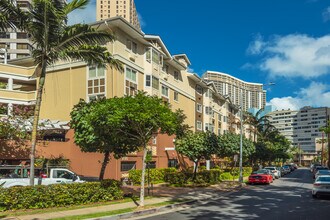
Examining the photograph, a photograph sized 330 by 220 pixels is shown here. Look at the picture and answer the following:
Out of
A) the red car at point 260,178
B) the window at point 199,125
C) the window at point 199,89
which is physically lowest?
the red car at point 260,178

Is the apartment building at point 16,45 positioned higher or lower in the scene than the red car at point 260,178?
higher

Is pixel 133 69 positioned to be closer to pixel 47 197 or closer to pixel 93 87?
pixel 93 87

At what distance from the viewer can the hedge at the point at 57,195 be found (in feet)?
47.4

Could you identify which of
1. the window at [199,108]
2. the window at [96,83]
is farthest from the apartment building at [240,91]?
the window at [96,83]

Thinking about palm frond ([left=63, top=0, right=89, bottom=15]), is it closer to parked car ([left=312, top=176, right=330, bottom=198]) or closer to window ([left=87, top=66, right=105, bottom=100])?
window ([left=87, top=66, right=105, bottom=100])

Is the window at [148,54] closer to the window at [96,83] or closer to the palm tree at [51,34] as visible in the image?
the window at [96,83]

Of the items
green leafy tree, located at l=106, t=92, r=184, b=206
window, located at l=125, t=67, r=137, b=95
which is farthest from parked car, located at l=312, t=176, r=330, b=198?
window, located at l=125, t=67, r=137, b=95

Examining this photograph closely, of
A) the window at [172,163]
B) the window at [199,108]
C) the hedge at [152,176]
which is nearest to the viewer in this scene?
the hedge at [152,176]

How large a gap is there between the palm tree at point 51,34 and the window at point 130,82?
617 inches

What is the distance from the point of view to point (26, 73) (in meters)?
40.2

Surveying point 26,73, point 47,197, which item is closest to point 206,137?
point 47,197

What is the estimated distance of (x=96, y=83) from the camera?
33.3 meters

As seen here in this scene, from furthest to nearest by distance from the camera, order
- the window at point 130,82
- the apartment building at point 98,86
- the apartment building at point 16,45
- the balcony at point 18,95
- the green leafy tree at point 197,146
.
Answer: the apartment building at point 16,45
the balcony at point 18,95
the window at point 130,82
the apartment building at point 98,86
the green leafy tree at point 197,146

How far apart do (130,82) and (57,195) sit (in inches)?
784
